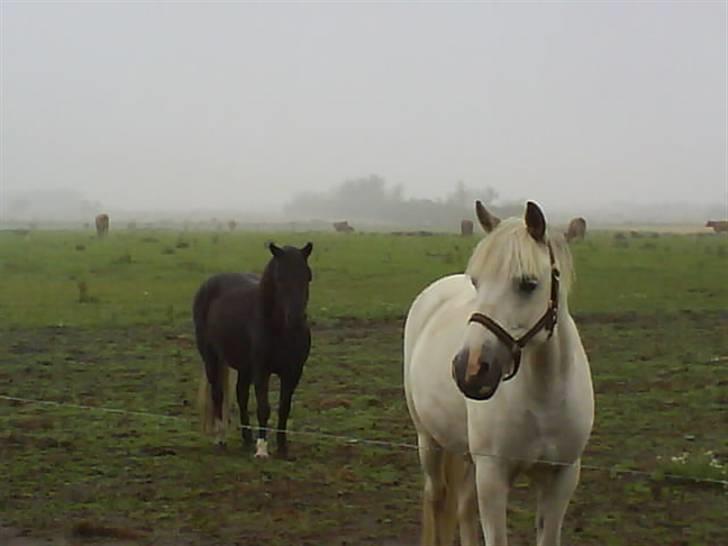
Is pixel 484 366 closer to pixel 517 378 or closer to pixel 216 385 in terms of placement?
pixel 517 378

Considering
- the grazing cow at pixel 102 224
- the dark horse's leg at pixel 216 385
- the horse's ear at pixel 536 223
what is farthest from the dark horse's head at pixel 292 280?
the grazing cow at pixel 102 224

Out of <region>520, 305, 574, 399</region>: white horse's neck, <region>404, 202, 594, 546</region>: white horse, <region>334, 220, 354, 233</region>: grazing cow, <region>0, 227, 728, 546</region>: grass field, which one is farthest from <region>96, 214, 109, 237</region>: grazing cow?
<region>520, 305, 574, 399</region>: white horse's neck

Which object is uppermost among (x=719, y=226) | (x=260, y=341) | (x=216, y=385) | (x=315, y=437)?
(x=719, y=226)

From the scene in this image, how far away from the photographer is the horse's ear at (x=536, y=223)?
3.27m

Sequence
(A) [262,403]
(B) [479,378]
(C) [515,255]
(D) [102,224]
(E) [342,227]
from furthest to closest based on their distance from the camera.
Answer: (E) [342,227] < (D) [102,224] < (A) [262,403] < (C) [515,255] < (B) [479,378]

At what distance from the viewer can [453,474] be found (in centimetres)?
446

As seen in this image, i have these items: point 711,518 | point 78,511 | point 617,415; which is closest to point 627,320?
point 617,415

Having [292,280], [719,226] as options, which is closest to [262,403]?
[292,280]

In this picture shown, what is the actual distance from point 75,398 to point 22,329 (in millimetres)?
5275

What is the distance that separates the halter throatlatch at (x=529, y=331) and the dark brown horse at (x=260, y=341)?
3.31 m

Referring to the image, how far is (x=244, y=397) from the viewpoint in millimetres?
7121

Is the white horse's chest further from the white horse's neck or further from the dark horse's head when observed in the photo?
the dark horse's head

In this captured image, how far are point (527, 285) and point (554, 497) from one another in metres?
0.85

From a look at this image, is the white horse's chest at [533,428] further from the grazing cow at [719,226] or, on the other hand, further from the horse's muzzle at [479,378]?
the grazing cow at [719,226]
